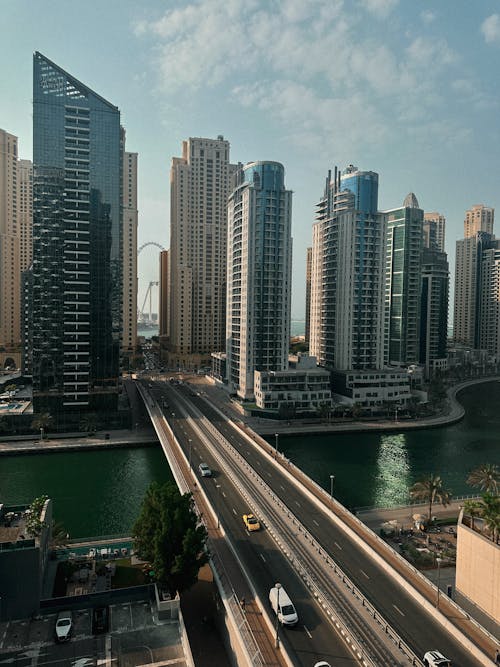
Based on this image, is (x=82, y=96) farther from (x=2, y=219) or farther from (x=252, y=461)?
(x=2, y=219)

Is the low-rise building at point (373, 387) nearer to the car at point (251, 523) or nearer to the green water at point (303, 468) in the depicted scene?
the green water at point (303, 468)

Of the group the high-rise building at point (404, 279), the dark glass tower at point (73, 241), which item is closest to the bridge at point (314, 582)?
the dark glass tower at point (73, 241)

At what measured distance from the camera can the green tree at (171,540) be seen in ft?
113

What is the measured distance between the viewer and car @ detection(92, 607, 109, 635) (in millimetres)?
32219

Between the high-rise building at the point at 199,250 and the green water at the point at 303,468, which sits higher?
the high-rise building at the point at 199,250

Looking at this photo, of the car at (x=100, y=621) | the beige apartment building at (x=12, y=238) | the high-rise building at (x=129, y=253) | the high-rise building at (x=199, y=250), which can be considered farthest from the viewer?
the high-rise building at (x=199, y=250)

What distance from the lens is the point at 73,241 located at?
292 feet

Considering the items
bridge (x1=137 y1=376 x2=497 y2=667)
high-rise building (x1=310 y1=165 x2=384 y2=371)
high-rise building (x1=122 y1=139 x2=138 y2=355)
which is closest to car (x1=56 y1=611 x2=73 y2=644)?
bridge (x1=137 y1=376 x2=497 y2=667)

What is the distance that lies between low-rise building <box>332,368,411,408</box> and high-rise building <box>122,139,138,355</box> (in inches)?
3287

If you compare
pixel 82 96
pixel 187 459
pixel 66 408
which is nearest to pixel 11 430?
pixel 66 408

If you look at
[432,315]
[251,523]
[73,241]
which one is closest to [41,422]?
[73,241]

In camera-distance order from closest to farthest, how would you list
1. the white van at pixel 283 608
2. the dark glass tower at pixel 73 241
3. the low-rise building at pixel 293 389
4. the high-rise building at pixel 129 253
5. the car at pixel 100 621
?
the white van at pixel 283 608
the car at pixel 100 621
the dark glass tower at pixel 73 241
the low-rise building at pixel 293 389
the high-rise building at pixel 129 253

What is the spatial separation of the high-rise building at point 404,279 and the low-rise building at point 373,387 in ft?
136

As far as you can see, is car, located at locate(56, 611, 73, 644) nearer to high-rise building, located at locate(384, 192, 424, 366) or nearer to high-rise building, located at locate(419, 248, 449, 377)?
high-rise building, located at locate(384, 192, 424, 366)
